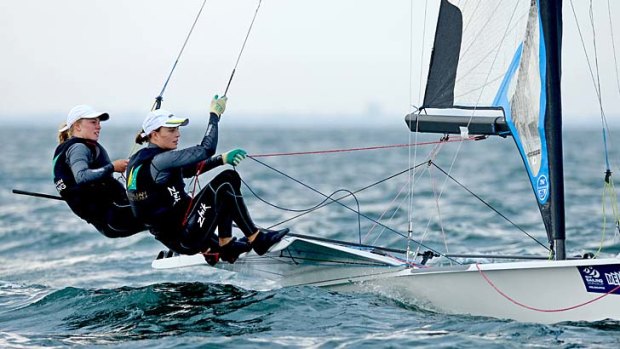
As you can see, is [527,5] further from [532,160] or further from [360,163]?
[360,163]

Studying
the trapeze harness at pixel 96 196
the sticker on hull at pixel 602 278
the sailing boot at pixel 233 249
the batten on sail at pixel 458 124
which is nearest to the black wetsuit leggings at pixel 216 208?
the sailing boot at pixel 233 249

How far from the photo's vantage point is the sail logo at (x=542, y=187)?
19.9 feet

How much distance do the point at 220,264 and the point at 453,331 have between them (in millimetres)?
1901

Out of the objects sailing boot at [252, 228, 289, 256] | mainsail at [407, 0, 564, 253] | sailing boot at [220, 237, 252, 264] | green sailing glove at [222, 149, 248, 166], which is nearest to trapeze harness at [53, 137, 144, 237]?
sailing boot at [220, 237, 252, 264]

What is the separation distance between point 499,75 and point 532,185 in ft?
2.53

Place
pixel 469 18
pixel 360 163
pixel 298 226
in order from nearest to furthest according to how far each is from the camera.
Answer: pixel 469 18, pixel 298 226, pixel 360 163

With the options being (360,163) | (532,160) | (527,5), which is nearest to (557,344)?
(532,160)

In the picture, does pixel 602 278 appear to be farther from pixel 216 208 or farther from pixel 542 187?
pixel 216 208

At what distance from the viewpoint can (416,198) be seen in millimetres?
16109

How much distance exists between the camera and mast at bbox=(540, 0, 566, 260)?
236 inches

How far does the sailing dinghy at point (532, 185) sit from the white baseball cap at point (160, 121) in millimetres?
963

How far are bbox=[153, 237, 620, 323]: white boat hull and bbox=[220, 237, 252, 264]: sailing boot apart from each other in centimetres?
17

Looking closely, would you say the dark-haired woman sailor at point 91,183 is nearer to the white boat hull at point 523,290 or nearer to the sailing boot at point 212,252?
the sailing boot at point 212,252

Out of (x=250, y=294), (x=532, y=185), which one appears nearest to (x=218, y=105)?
(x=250, y=294)
